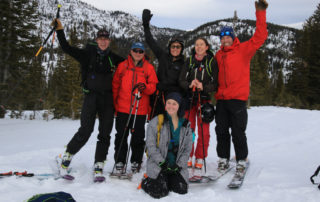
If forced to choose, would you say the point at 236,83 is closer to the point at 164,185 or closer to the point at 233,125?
the point at 233,125

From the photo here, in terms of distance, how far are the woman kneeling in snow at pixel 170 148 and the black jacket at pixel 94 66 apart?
1168mm

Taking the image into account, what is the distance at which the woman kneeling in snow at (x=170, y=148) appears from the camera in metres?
3.69

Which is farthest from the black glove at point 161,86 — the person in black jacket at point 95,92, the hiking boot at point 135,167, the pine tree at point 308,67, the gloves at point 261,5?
the pine tree at point 308,67

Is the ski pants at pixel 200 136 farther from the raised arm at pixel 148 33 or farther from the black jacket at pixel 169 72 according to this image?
the raised arm at pixel 148 33

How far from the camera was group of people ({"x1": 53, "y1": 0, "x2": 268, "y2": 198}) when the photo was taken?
4.00 metres

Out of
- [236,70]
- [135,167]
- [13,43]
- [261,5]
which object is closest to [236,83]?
[236,70]

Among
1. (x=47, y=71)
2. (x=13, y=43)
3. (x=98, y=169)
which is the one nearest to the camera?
(x=98, y=169)

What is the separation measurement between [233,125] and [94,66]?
108 inches

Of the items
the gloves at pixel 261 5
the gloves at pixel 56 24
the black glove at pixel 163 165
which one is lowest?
the black glove at pixel 163 165

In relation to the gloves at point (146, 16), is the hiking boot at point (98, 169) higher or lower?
lower

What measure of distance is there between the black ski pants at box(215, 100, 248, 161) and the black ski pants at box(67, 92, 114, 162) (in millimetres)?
2071

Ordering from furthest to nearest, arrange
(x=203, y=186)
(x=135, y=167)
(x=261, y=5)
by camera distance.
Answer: (x=135, y=167) < (x=203, y=186) < (x=261, y=5)

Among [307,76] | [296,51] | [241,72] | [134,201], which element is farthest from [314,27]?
[134,201]

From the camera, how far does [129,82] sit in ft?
14.4
